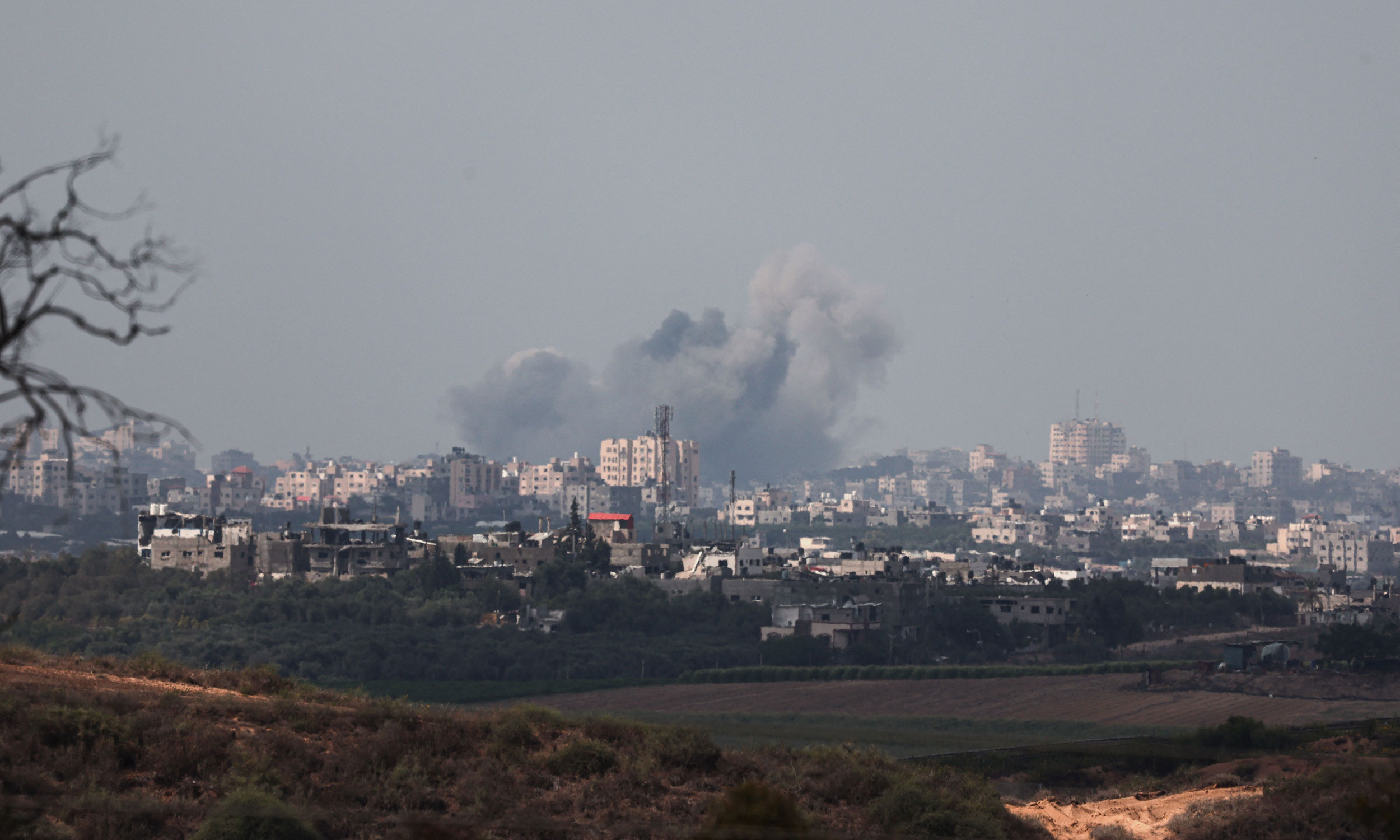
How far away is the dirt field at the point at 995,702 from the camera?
40.3 m

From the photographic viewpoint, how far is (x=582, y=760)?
17766 millimetres

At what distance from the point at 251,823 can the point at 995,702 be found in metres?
35.0

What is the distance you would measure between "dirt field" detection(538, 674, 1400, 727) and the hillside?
20975 mm

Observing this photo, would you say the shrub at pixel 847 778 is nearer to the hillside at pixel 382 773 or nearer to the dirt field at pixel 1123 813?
the hillside at pixel 382 773

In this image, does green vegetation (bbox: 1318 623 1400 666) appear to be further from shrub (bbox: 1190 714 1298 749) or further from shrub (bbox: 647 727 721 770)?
shrub (bbox: 647 727 721 770)

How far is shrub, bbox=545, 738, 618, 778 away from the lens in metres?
17.6

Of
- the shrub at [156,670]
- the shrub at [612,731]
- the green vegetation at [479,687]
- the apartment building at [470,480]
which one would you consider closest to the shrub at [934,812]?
the shrub at [612,731]

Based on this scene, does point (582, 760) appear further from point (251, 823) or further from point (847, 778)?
point (251, 823)

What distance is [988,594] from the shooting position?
239 ft

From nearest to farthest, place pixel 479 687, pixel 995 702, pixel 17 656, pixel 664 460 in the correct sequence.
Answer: pixel 17 656 < pixel 995 702 < pixel 479 687 < pixel 664 460

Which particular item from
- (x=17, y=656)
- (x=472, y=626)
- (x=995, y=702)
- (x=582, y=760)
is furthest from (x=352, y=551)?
(x=582, y=760)

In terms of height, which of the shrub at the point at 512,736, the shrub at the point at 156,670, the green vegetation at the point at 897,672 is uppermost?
the shrub at the point at 156,670

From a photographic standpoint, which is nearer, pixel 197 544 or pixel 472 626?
pixel 472 626

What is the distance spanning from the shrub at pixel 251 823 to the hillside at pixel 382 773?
0.02 meters
